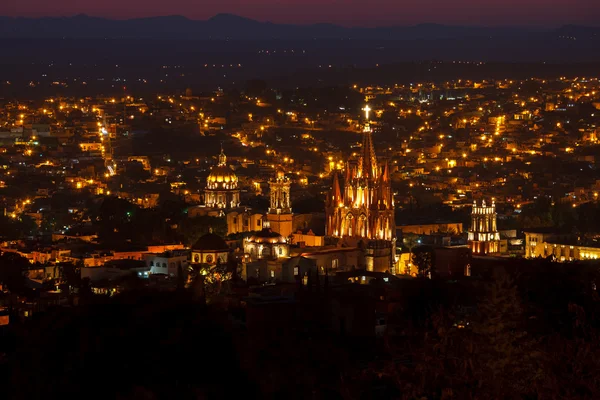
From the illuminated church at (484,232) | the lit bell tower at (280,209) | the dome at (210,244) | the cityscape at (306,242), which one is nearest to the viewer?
the cityscape at (306,242)

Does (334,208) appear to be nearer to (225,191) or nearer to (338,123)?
(225,191)

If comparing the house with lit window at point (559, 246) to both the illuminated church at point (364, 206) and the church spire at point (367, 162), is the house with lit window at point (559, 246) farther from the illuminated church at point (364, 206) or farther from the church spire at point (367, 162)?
the church spire at point (367, 162)

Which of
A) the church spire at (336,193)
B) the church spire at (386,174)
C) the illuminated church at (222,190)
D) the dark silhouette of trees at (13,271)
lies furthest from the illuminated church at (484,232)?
the dark silhouette of trees at (13,271)

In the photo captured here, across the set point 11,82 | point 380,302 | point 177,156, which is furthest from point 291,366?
point 11,82

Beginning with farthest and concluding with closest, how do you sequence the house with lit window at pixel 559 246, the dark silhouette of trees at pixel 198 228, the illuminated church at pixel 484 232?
the dark silhouette of trees at pixel 198 228 → the illuminated church at pixel 484 232 → the house with lit window at pixel 559 246

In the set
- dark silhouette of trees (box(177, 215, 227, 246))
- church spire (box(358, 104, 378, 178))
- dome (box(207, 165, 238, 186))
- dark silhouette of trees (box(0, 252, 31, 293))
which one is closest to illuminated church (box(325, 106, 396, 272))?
church spire (box(358, 104, 378, 178))

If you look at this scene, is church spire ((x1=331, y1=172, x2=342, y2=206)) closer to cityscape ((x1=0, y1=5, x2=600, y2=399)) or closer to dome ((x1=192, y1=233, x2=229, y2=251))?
cityscape ((x1=0, y1=5, x2=600, y2=399))
